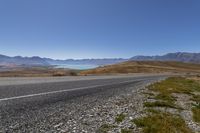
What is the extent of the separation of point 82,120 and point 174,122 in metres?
4.63

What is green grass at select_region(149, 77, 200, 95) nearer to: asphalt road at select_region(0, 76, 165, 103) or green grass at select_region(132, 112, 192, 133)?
asphalt road at select_region(0, 76, 165, 103)

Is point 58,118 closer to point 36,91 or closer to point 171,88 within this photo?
point 36,91

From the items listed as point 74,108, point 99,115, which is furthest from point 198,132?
point 74,108

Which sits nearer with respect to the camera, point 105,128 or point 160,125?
point 105,128

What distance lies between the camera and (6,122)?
894 cm

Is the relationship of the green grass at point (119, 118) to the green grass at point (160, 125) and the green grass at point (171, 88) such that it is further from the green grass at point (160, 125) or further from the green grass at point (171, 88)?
the green grass at point (171, 88)

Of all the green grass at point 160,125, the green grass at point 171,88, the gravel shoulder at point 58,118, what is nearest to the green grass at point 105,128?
the gravel shoulder at point 58,118

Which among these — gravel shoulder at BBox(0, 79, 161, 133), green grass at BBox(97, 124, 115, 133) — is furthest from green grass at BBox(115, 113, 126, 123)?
green grass at BBox(97, 124, 115, 133)

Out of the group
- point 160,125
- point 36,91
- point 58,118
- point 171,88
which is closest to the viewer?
point 58,118

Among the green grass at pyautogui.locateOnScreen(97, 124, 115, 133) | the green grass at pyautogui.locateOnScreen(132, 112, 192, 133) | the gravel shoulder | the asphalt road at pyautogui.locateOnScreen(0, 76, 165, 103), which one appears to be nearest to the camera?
the gravel shoulder

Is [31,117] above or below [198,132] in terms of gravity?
above

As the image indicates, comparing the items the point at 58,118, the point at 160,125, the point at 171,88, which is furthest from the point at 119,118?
the point at 171,88

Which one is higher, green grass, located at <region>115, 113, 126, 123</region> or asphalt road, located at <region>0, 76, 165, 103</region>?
asphalt road, located at <region>0, 76, 165, 103</region>

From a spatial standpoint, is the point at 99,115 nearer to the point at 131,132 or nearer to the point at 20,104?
the point at 131,132
